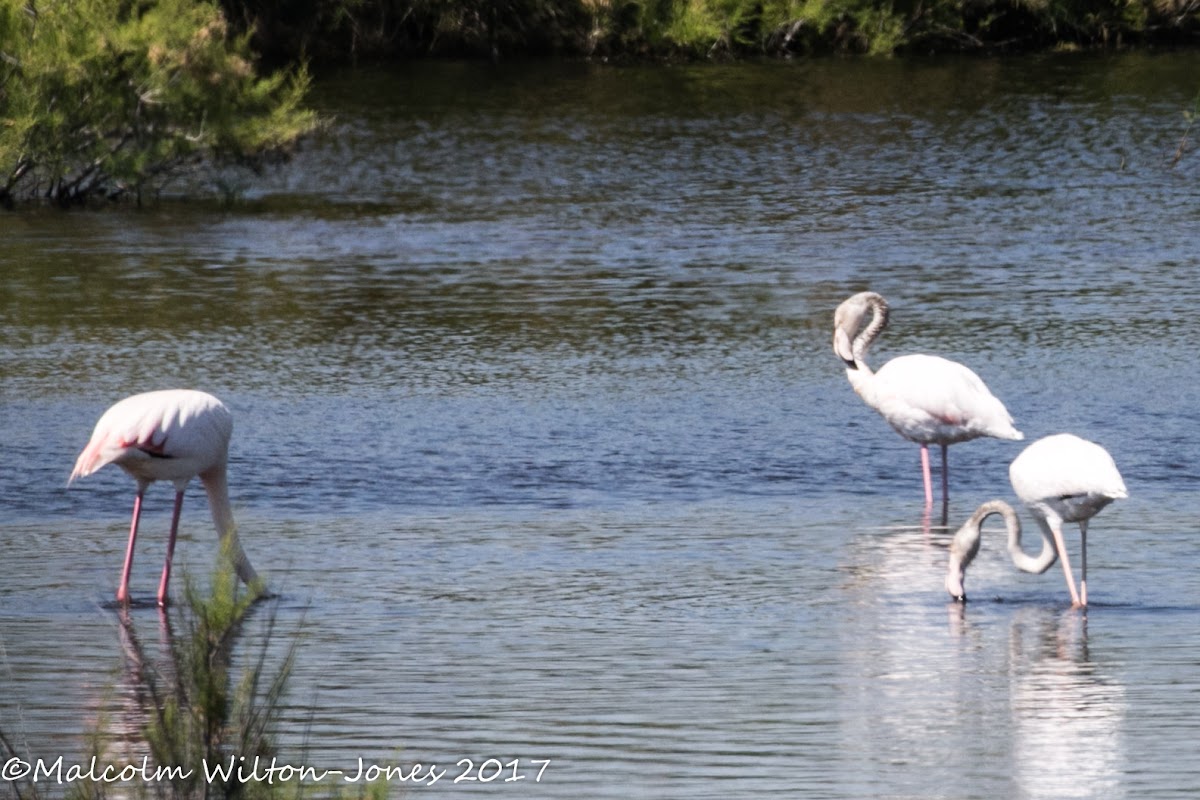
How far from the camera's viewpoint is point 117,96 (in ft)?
73.9

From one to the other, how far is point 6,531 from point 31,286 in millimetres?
8684

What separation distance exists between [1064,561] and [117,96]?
15991 mm

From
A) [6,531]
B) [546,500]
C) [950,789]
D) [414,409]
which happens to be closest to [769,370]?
[414,409]

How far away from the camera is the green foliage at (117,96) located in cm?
2214

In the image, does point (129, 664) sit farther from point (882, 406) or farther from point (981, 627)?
point (882, 406)

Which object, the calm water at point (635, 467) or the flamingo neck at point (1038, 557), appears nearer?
the calm water at point (635, 467)

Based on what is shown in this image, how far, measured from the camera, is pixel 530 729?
22.0ft

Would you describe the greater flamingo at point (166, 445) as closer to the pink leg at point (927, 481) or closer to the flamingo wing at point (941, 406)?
the pink leg at point (927, 481)

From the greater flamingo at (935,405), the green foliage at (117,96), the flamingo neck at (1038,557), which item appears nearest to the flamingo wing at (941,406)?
the greater flamingo at (935,405)

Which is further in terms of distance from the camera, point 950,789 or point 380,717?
point 380,717

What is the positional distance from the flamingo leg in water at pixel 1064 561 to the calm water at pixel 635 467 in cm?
9

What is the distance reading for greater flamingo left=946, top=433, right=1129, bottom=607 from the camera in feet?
27.3

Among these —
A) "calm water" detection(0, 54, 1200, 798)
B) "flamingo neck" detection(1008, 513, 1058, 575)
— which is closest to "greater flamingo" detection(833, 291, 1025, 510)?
"calm water" detection(0, 54, 1200, 798)

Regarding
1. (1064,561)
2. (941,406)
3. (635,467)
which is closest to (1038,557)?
(1064,561)
